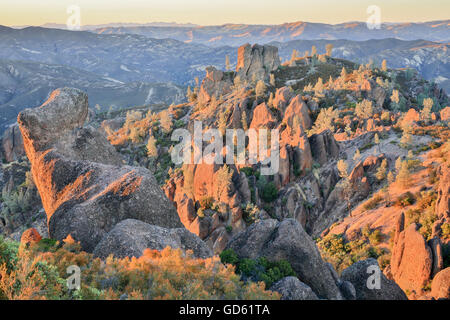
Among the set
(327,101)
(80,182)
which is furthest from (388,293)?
(327,101)

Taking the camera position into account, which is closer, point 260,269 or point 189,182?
point 260,269

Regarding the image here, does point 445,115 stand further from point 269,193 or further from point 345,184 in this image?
point 269,193

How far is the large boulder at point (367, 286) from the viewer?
19250 millimetres

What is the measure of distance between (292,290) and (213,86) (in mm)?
134715

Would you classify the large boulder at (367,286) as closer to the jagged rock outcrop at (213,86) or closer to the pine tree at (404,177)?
the pine tree at (404,177)

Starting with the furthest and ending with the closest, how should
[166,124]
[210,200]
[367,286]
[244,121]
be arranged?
[166,124], [244,121], [210,200], [367,286]

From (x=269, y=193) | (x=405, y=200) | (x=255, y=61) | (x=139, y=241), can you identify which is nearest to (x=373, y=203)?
(x=405, y=200)

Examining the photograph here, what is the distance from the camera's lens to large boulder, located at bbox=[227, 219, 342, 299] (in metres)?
18.4

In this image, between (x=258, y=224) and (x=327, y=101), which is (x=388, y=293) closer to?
(x=258, y=224)

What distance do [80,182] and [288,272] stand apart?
17254mm

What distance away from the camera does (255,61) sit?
159m

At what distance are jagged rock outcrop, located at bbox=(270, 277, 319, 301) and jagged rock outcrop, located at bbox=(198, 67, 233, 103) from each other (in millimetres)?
127442

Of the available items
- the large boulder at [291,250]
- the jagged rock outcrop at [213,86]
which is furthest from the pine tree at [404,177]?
the jagged rock outcrop at [213,86]

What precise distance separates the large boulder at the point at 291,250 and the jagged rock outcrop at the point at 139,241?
332 centimetres
